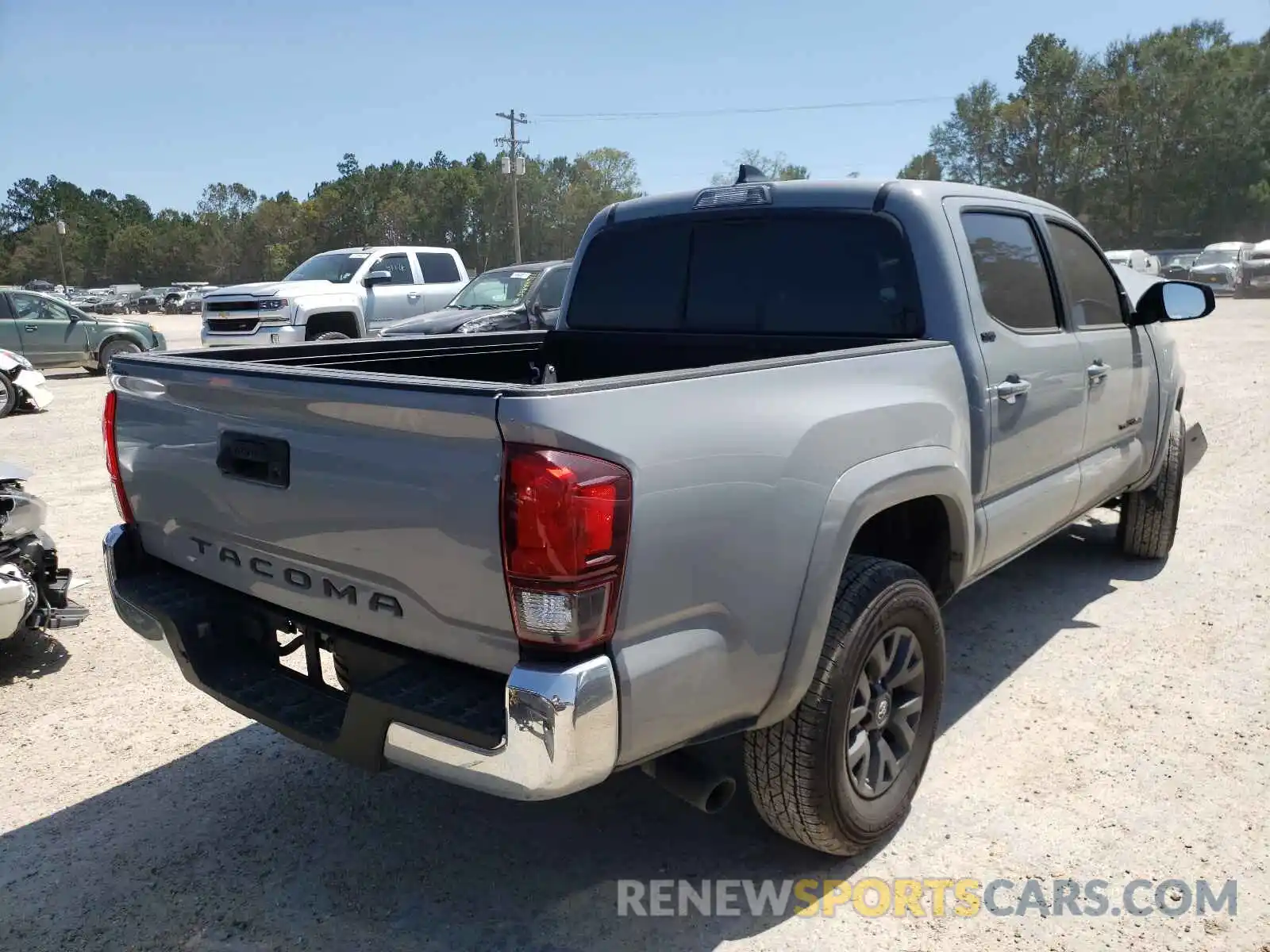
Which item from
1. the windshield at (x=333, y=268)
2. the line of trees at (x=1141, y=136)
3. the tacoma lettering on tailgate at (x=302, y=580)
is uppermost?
the line of trees at (x=1141, y=136)

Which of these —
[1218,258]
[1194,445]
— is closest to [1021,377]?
[1194,445]

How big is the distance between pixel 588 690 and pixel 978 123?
8265 centimetres

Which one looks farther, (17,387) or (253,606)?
(17,387)

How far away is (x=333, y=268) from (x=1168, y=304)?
13.2 m

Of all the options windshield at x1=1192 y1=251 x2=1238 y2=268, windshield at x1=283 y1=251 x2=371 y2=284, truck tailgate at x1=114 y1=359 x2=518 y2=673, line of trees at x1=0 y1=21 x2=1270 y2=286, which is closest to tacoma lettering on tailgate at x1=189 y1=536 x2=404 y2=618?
truck tailgate at x1=114 y1=359 x2=518 y2=673

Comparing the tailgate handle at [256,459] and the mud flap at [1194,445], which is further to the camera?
the mud flap at [1194,445]

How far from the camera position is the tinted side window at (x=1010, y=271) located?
3.53m

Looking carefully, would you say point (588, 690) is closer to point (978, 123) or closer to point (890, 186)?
point (890, 186)

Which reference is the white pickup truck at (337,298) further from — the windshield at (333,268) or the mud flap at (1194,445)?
the mud flap at (1194,445)

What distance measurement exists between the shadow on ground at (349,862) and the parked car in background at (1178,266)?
37.1 meters

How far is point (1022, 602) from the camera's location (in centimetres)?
496

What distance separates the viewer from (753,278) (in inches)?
146

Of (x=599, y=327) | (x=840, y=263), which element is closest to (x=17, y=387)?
(x=599, y=327)

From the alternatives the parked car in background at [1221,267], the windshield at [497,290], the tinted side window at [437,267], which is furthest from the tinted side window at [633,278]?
the parked car in background at [1221,267]
